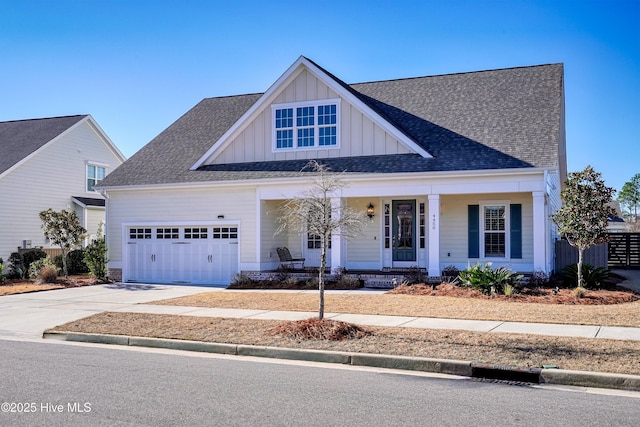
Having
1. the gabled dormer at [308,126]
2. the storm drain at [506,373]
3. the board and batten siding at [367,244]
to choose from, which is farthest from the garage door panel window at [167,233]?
the storm drain at [506,373]

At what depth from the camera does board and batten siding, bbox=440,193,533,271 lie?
64.7 ft

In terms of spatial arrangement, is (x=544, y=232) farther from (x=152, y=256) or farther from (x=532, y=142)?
(x=152, y=256)

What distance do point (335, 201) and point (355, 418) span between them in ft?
46.0

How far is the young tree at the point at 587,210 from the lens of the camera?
16.0m

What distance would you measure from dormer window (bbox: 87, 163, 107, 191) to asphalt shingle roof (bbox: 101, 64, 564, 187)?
7.45 metres

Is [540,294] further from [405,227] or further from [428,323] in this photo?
[405,227]

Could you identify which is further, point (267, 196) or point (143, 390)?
point (267, 196)

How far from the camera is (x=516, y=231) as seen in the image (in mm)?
19781

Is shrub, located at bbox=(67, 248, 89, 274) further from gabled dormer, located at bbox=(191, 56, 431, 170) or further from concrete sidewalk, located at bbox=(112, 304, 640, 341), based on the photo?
concrete sidewalk, located at bbox=(112, 304, 640, 341)

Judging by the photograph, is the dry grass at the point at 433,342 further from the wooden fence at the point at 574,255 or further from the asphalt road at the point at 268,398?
the wooden fence at the point at 574,255

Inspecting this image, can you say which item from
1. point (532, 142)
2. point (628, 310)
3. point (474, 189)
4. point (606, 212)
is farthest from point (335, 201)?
point (628, 310)

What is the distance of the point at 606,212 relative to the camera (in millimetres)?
16125

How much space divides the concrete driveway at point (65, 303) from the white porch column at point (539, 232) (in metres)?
10.1

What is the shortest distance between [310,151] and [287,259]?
12.5 feet
